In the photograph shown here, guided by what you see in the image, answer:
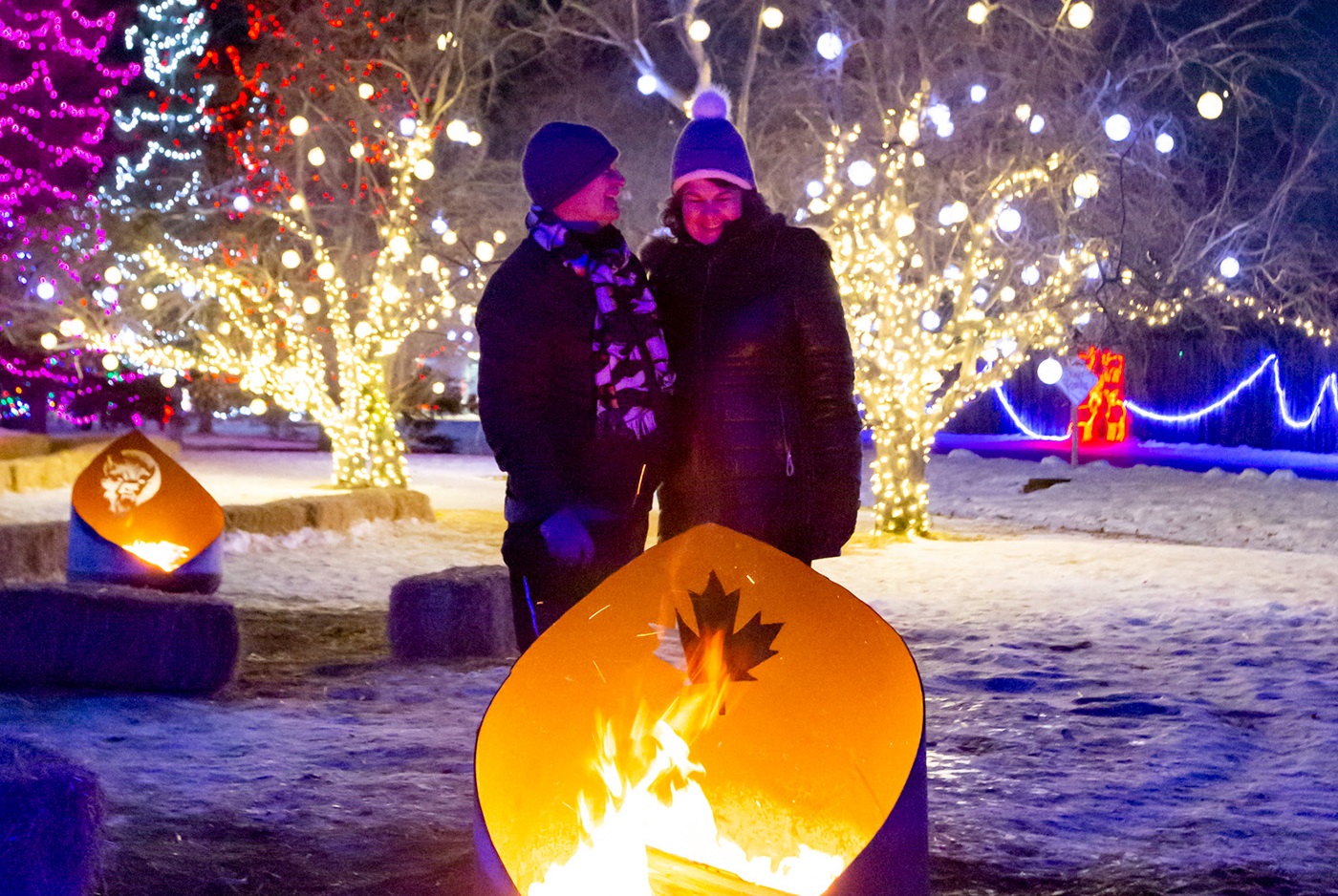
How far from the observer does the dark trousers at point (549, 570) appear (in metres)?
2.96

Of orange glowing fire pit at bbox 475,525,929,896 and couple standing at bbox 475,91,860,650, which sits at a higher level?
couple standing at bbox 475,91,860,650

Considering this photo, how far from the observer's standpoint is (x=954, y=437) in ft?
94.4

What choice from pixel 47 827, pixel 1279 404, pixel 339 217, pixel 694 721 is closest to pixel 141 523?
pixel 47 827

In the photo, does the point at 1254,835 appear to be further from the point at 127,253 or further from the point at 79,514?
the point at 127,253

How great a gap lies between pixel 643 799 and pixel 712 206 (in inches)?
55.0

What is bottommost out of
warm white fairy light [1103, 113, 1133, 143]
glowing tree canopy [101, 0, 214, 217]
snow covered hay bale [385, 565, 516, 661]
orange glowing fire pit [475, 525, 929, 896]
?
snow covered hay bale [385, 565, 516, 661]

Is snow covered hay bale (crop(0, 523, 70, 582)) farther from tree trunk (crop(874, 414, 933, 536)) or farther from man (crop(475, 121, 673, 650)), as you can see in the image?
tree trunk (crop(874, 414, 933, 536))

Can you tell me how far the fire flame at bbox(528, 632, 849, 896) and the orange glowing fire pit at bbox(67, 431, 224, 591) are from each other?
5.17 m

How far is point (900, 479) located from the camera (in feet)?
39.5

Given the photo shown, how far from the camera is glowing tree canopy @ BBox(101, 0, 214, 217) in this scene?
59.9 ft

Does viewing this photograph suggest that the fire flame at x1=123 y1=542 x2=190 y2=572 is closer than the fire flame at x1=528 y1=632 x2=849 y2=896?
No

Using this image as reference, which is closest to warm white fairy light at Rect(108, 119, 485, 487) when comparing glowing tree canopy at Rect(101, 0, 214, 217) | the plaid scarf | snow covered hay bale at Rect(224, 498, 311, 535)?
glowing tree canopy at Rect(101, 0, 214, 217)

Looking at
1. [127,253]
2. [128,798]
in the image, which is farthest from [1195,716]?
[127,253]

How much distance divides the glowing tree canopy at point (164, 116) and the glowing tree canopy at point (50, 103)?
0.50 m
